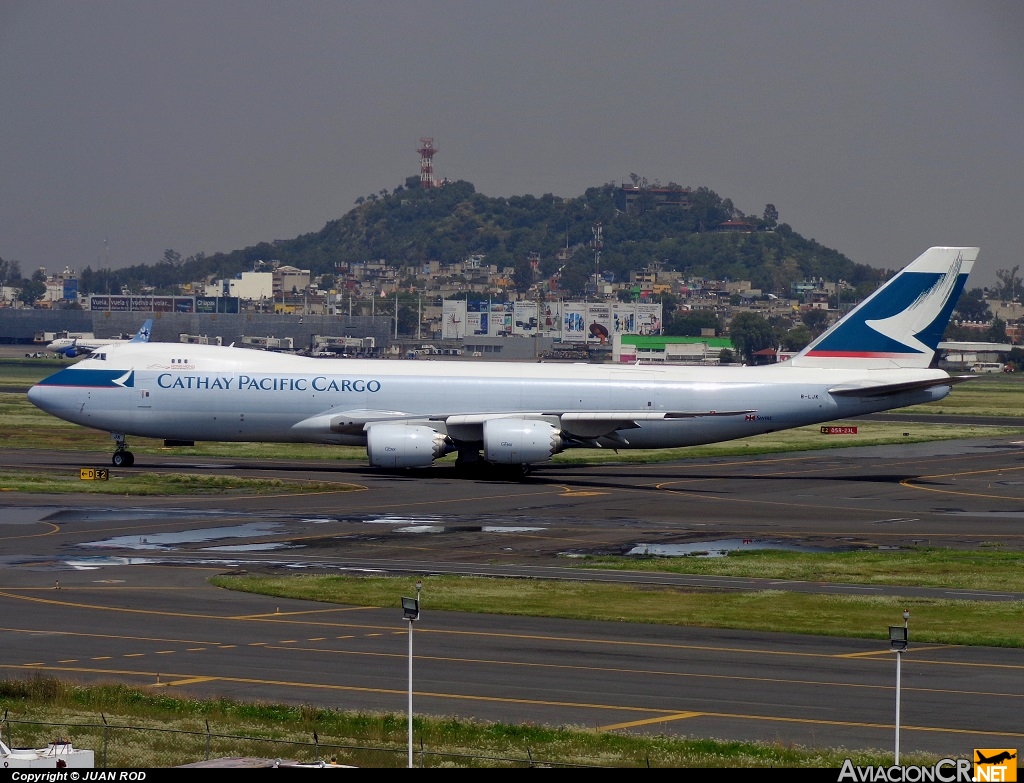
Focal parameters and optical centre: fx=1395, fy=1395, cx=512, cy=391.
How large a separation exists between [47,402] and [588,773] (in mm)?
53638

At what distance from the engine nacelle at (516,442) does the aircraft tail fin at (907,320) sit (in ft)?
47.5

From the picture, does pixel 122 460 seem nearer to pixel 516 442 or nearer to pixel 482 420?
pixel 482 420

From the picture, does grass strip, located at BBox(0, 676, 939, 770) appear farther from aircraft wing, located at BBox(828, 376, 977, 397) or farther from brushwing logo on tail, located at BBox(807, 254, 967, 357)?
brushwing logo on tail, located at BBox(807, 254, 967, 357)

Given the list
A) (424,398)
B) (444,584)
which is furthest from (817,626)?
(424,398)

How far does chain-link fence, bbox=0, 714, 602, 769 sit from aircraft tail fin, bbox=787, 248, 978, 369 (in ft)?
168

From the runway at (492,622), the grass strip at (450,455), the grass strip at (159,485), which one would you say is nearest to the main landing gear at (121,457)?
the grass strip at (159,485)

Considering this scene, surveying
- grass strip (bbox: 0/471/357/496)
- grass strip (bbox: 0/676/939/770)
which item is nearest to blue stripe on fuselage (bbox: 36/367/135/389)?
grass strip (bbox: 0/471/357/496)

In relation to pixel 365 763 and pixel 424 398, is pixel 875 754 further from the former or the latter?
pixel 424 398

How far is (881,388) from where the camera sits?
65812mm

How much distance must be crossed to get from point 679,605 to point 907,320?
3813cm

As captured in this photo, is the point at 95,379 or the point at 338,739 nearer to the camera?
the point at 338,739

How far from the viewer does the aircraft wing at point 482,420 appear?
213 ft

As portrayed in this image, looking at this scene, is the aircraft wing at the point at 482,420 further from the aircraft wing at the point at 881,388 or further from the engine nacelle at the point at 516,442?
the aircraft wing at the point at 881,388

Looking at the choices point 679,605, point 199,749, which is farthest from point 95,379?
point 199,749
